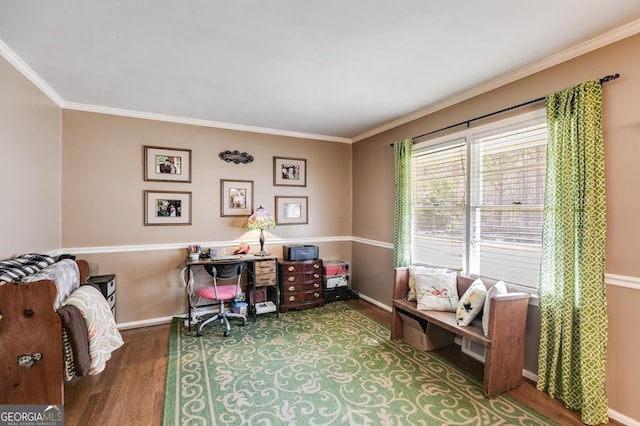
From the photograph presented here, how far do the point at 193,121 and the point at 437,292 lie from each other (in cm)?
354

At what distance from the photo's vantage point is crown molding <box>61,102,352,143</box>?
3324 mm

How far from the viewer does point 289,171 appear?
175 inches

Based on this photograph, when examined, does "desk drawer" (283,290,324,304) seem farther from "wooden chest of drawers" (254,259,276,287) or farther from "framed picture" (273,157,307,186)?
"framed picture" (273,157,307,186)

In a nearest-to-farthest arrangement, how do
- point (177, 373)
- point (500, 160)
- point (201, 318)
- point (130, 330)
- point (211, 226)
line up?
1. point (177, 373)
2. point (500, 160)
3. point (130, 330)
4. point (201, 318)
5. point (211, 226)

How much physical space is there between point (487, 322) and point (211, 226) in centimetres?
331

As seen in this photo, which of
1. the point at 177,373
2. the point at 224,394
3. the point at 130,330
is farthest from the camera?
the point at 130,330

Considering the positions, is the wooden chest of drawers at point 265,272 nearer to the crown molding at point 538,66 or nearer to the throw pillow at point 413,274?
the throw pillow at point 413,274

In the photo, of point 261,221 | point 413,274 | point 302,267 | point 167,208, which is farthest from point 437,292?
point 167,208

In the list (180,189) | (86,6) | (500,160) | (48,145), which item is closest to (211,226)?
(180,189)

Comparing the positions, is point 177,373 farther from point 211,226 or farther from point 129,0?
point 129,0

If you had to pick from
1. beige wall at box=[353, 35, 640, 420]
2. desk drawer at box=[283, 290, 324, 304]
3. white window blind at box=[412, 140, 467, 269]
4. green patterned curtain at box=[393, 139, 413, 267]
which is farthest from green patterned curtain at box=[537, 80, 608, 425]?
desk drawer at box=[283, 290, 324, 304]

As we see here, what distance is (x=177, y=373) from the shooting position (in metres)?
2.52
